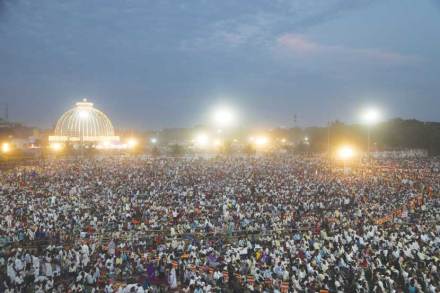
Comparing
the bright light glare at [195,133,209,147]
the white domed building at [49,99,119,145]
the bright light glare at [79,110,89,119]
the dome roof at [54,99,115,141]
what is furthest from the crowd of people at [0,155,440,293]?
the bright light glare at [195,133,209,147]

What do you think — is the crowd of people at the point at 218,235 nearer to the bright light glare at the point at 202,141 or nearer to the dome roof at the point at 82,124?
the dome roof at the point at 82,124

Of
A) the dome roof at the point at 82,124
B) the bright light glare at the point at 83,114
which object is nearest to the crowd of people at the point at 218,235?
the dome roof at the point at 82,124

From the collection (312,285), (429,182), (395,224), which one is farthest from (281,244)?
(429,182)

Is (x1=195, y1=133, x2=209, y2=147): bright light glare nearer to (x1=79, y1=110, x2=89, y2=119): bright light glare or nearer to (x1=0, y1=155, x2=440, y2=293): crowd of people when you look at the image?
(x1=79, y1=110, x2=89, y2=119): bright light glare

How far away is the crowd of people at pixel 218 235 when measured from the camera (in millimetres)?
10367

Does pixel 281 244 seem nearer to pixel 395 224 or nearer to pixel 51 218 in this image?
pixel 395 224

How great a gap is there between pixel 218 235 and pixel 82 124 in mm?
61544

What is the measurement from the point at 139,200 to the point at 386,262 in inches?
521

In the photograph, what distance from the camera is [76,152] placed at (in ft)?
168

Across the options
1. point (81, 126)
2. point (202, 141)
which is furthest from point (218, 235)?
point (202, 141)

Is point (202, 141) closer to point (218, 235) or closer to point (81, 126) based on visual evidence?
point (81, 126)

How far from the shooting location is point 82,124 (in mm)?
70562

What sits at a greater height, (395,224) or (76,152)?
(76,152)

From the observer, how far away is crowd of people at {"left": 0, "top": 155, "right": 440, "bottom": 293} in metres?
10.4
